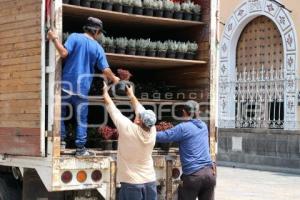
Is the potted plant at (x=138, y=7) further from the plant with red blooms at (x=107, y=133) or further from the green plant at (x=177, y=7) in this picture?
the plant with red blooms at (x=107, y=133)

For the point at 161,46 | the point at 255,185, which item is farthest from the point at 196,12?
the point at 255,185

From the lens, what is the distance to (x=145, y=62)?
7.26 m

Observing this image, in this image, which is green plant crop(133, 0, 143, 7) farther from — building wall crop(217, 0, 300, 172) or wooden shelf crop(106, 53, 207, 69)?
building wall crop(217, 0, 300, 172)

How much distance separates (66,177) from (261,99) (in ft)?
34.6

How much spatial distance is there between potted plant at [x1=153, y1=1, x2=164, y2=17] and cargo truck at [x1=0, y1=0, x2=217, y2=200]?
0.10 meters

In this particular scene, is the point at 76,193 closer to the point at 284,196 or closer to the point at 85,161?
the point at 85,161

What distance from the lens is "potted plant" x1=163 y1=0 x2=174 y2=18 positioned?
707 cm

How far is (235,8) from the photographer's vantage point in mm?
17891

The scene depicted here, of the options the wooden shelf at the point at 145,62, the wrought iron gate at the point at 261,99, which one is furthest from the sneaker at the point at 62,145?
the wrought iron gate at the point at 261,99

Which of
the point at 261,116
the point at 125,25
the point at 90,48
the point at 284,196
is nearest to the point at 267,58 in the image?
the point at 261,116

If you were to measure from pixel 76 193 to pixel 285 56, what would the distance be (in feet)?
37.0

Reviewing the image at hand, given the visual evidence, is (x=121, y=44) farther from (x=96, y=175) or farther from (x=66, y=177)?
(x=66, y=177)

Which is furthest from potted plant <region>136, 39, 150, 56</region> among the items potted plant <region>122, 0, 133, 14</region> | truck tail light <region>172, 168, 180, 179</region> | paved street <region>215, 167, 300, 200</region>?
paved street <region>215, 167, 300, 200</region>

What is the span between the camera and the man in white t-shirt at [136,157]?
18.1 ft
